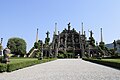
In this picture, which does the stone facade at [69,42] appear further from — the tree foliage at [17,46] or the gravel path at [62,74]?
the gravel path at [62,74]

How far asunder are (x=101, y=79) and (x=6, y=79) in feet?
21.3

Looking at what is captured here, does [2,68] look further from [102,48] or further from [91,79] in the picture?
[102,48]

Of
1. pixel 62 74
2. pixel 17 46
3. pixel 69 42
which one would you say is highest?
pixel 69 42

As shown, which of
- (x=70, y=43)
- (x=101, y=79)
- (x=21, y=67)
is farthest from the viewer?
(x=70, y=43)

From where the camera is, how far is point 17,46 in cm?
11988

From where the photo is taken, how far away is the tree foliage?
116 m

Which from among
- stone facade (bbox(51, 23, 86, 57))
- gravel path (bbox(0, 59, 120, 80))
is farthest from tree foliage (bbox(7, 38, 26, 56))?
gravel path (bbox(0, 59, 120, 80))

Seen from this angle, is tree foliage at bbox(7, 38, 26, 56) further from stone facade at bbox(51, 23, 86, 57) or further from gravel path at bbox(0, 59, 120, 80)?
gravel path at bbox(0, 59, 120, 80)

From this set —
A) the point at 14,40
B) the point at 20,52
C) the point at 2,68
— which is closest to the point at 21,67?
the point at 2,68

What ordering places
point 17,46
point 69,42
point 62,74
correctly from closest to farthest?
point 62,74 → point 17,46 → point 69,42

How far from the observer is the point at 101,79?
13484 mm

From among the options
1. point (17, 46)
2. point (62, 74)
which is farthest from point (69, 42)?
point (62, 74)

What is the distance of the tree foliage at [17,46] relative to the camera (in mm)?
115544

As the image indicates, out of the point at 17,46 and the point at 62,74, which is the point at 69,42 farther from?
the point at 62,74
